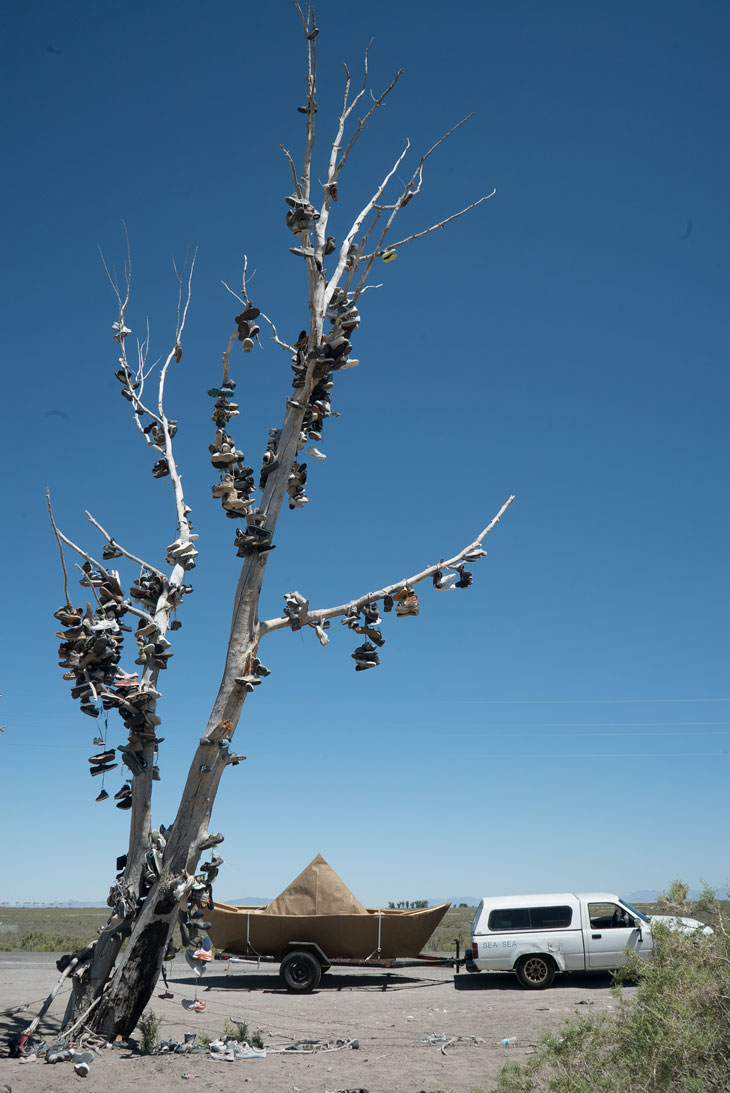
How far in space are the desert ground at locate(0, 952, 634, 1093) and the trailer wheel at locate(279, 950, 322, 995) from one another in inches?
8.3

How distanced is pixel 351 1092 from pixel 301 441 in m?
5.91

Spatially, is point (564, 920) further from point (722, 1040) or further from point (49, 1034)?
point (722, 1040)

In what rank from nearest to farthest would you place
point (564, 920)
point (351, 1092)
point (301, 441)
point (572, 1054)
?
point (572, 1054)
point (351, 1092)
point (301, 441)
point (564, 920)

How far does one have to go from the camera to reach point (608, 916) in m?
13.4

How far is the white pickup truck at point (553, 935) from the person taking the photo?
1304 cm

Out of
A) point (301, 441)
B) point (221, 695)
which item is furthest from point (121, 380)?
point (221, 695)

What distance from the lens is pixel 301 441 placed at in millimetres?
8766

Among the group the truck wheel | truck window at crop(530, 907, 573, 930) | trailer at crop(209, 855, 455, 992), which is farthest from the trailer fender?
truck window at crop(530, 907, 573, 930)

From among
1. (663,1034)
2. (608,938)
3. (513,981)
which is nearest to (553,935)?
(608,938)

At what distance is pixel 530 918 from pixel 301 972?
391 centimetres

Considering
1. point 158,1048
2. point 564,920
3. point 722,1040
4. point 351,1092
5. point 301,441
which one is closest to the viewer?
point 722,1040

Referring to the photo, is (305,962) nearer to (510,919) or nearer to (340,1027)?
(510,919)

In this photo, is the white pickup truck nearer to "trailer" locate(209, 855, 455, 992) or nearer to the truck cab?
the truck cab

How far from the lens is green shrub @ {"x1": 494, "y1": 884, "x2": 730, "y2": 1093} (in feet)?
13.4
